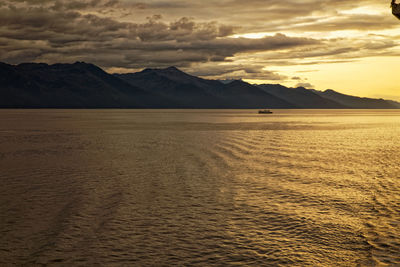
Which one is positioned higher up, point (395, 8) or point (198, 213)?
point (395, 8)

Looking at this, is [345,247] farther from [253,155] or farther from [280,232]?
[253,155]

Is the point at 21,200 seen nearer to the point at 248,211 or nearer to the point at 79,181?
the point at 79,181

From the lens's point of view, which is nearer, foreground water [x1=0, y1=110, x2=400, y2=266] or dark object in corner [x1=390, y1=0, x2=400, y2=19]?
foreground water [x1=0, y1=110, x2=400, y2=266]

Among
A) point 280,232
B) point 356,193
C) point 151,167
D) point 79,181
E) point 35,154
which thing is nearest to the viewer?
point 280,232

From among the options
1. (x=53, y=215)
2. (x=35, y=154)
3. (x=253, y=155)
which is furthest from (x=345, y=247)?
(x=35, y=154)

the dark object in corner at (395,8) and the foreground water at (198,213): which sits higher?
the dark object in corner at (395,8)

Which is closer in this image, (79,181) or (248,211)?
(248,211)

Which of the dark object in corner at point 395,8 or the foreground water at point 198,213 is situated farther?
the dark object in corner at point 395,8

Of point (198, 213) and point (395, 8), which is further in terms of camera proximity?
point (395, 8)

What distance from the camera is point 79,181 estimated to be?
1136 inches

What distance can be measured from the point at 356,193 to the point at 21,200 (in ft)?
72.2

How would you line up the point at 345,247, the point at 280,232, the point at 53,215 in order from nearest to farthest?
the point at 345,247 → the point at 280,232 → the point at 53,215

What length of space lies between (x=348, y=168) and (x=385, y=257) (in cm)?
2403

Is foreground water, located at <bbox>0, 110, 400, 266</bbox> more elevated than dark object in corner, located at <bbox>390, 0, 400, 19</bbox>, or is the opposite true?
dark object in corner, located at <bbox>390, 0, 400, 19</bbox>
